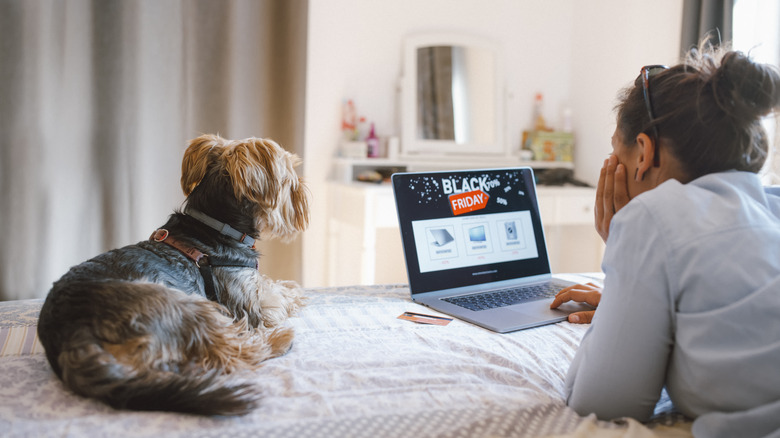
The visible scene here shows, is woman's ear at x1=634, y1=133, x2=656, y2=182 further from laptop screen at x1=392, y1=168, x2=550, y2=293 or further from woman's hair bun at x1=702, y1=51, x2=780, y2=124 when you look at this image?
laptop screen at x1=392, y1=168, x2=550, y2=293

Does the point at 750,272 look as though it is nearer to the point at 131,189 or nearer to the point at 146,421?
the point at 146,421

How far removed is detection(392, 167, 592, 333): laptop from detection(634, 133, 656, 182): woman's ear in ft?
1.69

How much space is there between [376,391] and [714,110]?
0.70 metres

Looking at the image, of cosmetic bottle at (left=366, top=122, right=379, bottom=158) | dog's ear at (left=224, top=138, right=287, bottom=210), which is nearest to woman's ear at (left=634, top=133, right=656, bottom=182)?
dog's ear at (left=224, top=138, right=287, bottom=210)

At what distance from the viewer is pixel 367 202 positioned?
292 centimetres

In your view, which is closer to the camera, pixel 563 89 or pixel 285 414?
pixel 285 414

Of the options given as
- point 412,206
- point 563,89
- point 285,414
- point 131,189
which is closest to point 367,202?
point 131,189

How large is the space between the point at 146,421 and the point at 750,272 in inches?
35.3

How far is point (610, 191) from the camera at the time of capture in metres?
1.17

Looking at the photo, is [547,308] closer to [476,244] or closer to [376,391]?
[476,244]

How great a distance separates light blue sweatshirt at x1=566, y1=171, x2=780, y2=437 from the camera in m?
0.82

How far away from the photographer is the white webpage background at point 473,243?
1628 millimetres

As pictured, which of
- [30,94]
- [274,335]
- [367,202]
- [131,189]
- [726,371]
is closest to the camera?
[726,371]

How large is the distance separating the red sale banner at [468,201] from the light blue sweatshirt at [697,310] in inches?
31.3
